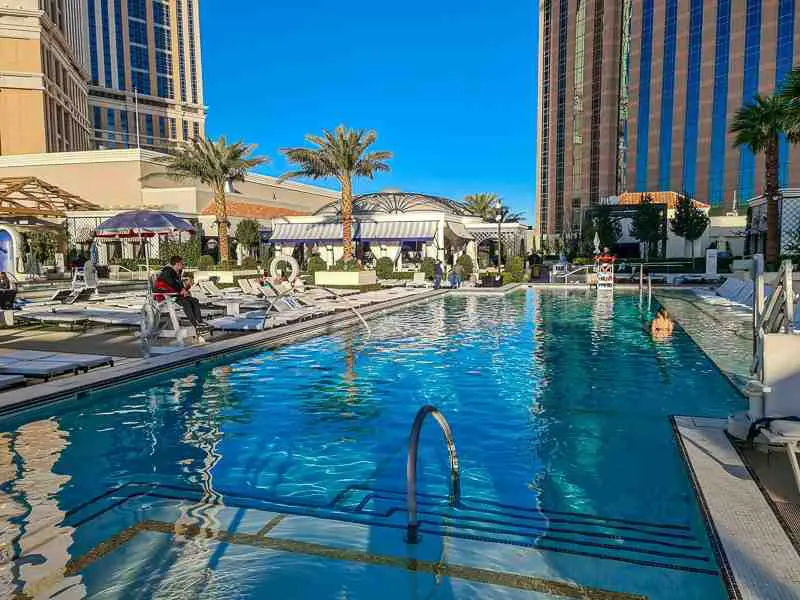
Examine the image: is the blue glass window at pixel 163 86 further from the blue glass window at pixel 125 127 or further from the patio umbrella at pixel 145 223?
the patio umbrella at pixel 145 223

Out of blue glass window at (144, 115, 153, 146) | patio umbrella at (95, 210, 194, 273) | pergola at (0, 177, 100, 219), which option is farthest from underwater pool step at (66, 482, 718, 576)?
blue glass window at (144, 115, 153, 146)

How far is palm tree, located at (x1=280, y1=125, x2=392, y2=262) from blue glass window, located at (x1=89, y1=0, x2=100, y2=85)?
9494 centimetres

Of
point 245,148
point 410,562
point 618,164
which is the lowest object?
point 410,562

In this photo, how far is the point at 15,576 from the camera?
365 cm

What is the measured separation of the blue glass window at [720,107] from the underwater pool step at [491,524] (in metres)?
82.4

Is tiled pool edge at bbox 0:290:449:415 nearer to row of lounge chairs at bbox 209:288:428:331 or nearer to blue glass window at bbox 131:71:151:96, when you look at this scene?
row of lounge chairs at bbox 209:288:428:331

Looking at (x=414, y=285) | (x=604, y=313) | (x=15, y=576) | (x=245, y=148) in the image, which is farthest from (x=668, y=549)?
(x=245, y=148)

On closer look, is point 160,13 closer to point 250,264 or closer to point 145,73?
point 145,73

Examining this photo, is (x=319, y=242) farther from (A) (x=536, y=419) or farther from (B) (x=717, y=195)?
(B) (x=717, y=195)

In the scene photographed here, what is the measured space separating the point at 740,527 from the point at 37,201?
42.5 metres

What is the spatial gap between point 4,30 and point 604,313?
71834 millimetres

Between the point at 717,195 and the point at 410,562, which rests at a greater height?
the point at 717,195

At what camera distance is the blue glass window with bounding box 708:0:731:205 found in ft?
243

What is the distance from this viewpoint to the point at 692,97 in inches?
3029
